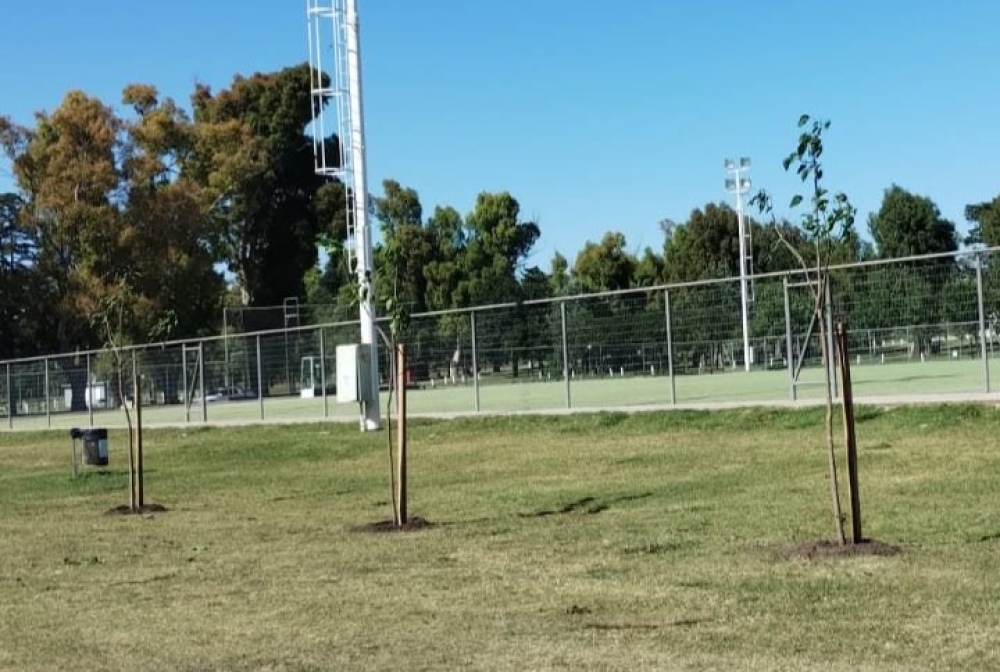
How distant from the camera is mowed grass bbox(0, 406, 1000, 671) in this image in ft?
21.7

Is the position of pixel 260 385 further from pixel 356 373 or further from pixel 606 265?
pixel 606 265

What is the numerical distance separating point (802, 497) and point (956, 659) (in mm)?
6497

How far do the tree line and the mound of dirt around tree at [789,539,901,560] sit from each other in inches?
1626

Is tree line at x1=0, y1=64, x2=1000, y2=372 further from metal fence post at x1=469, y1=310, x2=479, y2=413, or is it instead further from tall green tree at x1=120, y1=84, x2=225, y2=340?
metal fence post at x1=469, y1=310, x2=479, y2=413

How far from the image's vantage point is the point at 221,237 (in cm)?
6969

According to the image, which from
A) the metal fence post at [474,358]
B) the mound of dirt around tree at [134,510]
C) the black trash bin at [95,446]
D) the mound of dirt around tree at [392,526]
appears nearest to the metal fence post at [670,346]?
the metal fence post at [474,358]

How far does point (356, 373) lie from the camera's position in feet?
A: 82.6

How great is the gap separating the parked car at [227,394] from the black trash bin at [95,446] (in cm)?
1229

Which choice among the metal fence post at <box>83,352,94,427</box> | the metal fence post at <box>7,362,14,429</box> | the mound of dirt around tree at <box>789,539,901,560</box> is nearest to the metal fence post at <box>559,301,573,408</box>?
the mound of dirt around tree at <box>789,539,901,560</box>

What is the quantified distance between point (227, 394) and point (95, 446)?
1355cm

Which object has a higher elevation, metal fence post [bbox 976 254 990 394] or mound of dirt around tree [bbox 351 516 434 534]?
metal fence post [bbox 976 254 990 394]

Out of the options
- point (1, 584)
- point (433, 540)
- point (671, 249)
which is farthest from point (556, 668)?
point (671, 249)

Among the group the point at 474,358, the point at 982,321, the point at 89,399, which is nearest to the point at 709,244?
the point at 89,399

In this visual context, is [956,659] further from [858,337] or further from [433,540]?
[858,337]
